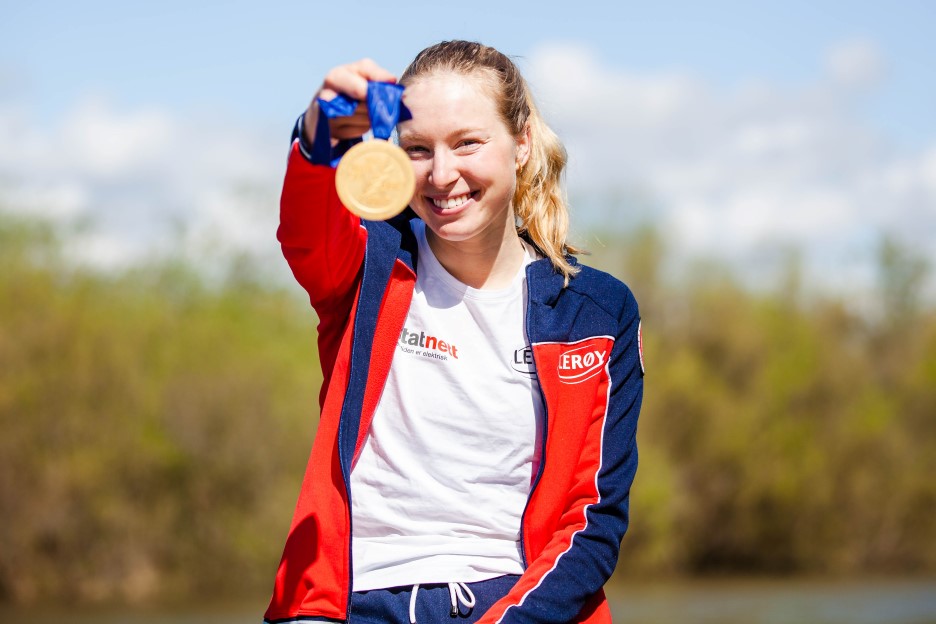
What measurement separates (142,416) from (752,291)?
1768cm

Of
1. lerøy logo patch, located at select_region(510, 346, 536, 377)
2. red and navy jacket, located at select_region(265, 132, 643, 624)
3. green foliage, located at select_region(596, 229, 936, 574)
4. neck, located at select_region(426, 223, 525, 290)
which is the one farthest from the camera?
green foliage, located at select_region(596, 229, 936, 574)

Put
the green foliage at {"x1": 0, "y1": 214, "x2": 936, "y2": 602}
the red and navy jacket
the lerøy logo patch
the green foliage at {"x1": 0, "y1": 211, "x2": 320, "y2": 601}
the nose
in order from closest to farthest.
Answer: the red and navy jacket, the nose, the lerøy logo patch, the green foliage at {"x1": 0, "y1": 211, "x2": 320, "y2": 601}, the green foliage at {"x1": 0, "y1": 214, "x2": 936, "y2": 602}

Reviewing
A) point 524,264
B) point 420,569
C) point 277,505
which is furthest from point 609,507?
point 277,505

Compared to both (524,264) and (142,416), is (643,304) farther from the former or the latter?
(524,264)

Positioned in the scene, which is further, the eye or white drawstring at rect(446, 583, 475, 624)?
the eye

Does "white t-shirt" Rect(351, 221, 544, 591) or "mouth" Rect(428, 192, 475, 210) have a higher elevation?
"mouth" Rect(428, 192, 475, 210)

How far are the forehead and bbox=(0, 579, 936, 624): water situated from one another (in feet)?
61.8

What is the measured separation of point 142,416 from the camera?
24.6m

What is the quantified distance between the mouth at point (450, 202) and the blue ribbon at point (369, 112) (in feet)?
1.23

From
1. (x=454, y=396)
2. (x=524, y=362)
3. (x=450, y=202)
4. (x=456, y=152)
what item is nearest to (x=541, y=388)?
(x=524, y=362)

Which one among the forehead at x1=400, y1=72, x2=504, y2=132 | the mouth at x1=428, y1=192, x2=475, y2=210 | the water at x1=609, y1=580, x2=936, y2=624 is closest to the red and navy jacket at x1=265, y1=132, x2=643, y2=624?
the mouth at x1=428, y1=192, x2=475, y2=210

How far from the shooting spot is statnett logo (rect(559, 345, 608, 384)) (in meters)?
2.83

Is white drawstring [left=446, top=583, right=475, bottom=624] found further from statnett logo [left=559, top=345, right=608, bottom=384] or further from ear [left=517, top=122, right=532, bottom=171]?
ear [left=517, top=122, right=532, bottom=171]

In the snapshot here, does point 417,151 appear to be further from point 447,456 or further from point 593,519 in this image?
point 593,519
